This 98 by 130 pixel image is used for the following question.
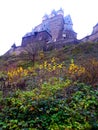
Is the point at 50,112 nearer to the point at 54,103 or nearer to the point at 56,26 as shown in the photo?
the point at 54,103

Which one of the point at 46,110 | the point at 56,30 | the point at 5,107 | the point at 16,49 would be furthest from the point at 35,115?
the point at 56,30

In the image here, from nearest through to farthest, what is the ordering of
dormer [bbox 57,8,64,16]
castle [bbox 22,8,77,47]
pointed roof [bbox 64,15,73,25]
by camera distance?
castle [bbox 22,8,77,47] < pointed roof [bbox 64,15,73,25] < dormer [bbox 57,8,64,16]

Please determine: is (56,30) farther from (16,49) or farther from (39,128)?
(39,128)

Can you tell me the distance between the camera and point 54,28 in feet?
213

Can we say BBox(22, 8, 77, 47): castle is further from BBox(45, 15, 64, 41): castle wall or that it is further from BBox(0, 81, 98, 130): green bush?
BBox(0, 81, 98, 130): green bush

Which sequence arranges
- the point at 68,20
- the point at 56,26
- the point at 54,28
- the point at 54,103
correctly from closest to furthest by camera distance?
the point at 54,103, the point at 54,28, the point at 56,26, the point at 68,20

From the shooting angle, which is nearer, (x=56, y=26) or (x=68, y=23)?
(x=56, y=26)

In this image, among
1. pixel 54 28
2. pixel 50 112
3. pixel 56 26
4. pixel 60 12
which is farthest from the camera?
pixel 60 12

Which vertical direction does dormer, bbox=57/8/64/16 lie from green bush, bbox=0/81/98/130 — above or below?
above

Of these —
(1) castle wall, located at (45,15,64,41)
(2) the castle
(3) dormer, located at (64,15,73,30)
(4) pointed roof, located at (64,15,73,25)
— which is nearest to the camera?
(2) the castle

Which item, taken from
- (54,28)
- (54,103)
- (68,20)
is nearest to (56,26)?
(54,28)

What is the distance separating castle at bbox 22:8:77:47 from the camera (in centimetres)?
5694

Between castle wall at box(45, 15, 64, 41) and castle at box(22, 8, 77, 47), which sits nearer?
castle at box(22, 8, 77, 47)

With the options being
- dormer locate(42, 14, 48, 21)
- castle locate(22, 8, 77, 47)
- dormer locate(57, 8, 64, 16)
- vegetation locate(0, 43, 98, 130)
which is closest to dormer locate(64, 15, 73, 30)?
castle locate(22, 8, 77, 47)
